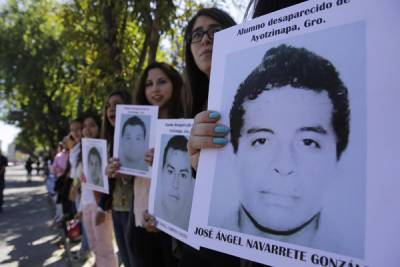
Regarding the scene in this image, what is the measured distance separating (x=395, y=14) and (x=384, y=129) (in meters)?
0.24

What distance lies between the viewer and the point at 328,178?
2.80ft

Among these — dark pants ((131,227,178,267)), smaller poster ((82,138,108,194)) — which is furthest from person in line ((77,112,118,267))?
dark pants ((131,227,178,267))

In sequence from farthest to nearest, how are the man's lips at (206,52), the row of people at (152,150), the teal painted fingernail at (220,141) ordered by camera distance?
1. the man's lips at (206,52)
2. the row of people at (152,150)
3. the teal painted fingernail at (220,141)

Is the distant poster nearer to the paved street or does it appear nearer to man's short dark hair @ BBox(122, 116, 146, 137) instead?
man's short dark hair @ BBox(122, 116, 146, 137)

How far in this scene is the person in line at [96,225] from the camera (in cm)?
364

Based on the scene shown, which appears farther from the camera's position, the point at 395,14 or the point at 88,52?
the point at 88,52

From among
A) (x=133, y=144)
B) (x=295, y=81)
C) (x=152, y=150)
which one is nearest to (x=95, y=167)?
(x=133, y=144)

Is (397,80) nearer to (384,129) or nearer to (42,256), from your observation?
(384,129)

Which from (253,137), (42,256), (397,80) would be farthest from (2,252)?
(397,80)

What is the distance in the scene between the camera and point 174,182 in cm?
180

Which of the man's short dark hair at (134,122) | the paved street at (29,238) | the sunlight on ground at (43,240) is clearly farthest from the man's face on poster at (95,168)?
the sunlight on ground at (43,240)

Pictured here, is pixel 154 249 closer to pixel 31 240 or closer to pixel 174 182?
pixel 174 182

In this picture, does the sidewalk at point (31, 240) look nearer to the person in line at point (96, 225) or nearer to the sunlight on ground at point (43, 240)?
the sunlight on ground at point (43, 240)

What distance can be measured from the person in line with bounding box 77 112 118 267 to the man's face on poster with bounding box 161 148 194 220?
1.93m
